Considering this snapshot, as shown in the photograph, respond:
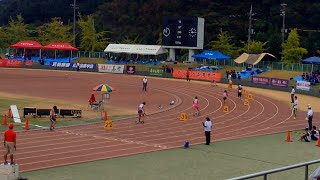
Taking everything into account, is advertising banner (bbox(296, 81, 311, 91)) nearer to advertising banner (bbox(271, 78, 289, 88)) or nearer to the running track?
advertising banner (bbox(271, 78, 289, 88))

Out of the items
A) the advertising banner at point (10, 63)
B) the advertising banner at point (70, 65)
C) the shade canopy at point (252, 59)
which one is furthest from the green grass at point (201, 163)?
the advertising banner at point (10, 63)

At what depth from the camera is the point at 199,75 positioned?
68.6 m

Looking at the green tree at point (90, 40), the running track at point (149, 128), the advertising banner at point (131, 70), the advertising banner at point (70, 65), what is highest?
the green tree at point (90, 40)

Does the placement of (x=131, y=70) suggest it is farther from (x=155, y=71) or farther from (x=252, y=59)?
(x=252, y=59)

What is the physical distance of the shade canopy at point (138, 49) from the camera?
3374 inches

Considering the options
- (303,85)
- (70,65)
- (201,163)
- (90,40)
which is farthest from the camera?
(90,40)

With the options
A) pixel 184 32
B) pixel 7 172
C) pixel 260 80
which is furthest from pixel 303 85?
pixel 7 172

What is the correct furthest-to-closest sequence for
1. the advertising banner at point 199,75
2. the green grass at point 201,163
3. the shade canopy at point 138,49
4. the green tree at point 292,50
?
1. the shade canopy at point 138,49
2. the green tree at point 292,50
3. the advertising banner at point 199,75
4. the green grass at point 201,163

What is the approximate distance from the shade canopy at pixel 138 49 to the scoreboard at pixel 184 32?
6.72 metres

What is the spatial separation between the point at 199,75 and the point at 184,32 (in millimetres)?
11551

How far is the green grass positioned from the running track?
108 cm

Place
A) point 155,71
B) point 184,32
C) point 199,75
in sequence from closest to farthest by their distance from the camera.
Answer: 1. point 199,75
2. point 155,71
3. point 184,32

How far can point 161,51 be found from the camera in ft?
281

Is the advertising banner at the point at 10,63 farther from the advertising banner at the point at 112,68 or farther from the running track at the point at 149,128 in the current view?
the running track at the point at 149,128
